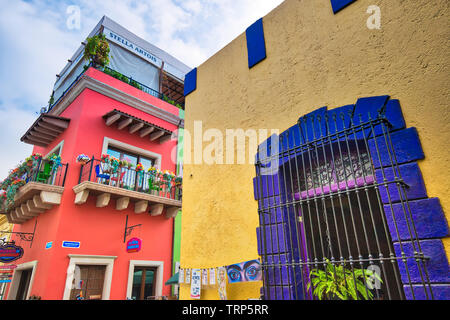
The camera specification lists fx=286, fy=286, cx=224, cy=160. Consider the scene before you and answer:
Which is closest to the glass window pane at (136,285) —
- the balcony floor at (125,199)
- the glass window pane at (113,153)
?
the balcony floor at (125,199)

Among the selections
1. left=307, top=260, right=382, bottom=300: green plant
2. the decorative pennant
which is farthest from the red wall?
left=307, top=260, right=382, bottom=300: green plant

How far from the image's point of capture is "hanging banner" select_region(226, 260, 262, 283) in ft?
11.9

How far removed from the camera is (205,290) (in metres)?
4.28

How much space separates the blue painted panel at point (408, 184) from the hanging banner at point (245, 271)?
1720 millimetres

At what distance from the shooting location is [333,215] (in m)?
3.20

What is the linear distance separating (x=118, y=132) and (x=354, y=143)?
927 cm

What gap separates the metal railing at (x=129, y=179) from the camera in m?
9.30

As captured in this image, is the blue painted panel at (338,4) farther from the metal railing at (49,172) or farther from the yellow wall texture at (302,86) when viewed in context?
the metal railing at (49,172)

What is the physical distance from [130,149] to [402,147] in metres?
9.75

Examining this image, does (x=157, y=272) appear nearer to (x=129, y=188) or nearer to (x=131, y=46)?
(x=129, y=188)

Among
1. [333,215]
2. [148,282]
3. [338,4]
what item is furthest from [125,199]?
[338,4]

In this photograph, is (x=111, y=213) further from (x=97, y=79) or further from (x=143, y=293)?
(x=97, y=79)

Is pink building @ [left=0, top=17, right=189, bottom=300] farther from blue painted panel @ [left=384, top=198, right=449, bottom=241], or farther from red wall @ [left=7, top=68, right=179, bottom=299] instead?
blue painted panel @ [left=384, top=198, right=449, bottom=241]

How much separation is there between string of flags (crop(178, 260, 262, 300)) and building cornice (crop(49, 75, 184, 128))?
8335 mm
